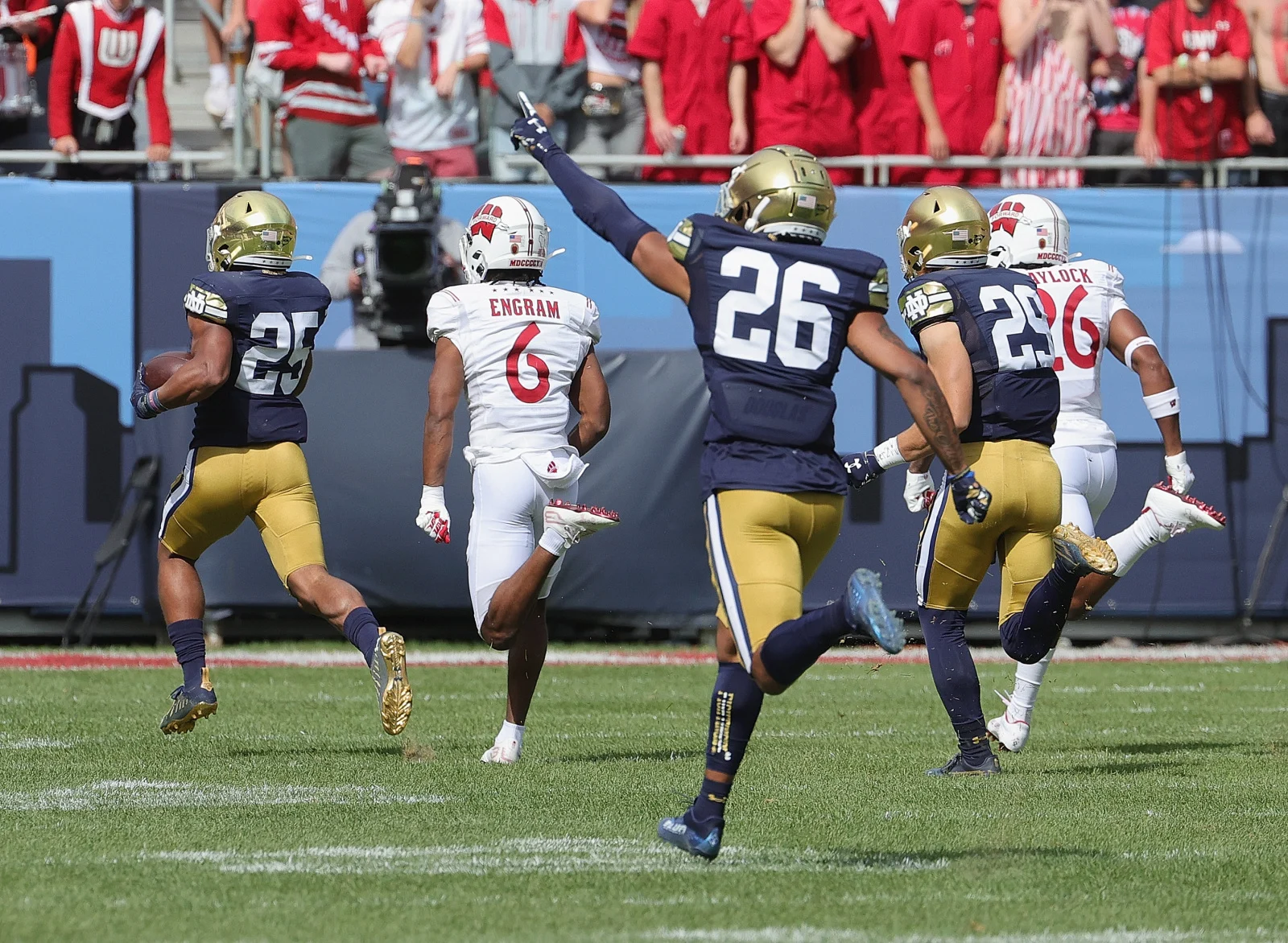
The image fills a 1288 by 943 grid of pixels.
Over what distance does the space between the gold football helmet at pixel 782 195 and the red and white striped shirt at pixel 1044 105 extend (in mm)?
7016

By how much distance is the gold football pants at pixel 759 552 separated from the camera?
439 centimetres

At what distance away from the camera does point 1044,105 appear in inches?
450

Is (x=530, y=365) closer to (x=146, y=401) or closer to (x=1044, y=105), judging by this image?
(x=146, y=401)

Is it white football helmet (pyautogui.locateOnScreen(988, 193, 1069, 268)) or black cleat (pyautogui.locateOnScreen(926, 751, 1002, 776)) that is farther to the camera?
white football helmet (pyautogui.locateOnScreen(988, 193, 1069, 268))

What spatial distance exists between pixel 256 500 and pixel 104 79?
5591 millimetres

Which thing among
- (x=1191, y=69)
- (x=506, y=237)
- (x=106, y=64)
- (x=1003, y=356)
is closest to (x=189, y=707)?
(x=506, y=237)

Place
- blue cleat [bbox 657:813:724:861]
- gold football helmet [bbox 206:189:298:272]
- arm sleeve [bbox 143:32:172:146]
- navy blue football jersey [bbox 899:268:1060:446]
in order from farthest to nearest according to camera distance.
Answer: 1. arm sleeve [bbox 143:32:172:146]
2. gold football helmet [bbox 206:189:298:272]
3. navy blue football jersey [bbox 899:268:1060:446]
4. blue cleat [bbox 657:813:724:861]

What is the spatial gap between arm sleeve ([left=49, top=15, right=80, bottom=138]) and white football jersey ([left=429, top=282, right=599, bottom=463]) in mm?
5635

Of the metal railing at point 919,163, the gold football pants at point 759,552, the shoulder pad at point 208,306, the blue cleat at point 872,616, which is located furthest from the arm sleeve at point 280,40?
the blue cleat at point 872,616

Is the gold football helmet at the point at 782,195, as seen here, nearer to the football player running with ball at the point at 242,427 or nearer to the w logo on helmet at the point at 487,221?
the w logo on helmet at the point at 487,221

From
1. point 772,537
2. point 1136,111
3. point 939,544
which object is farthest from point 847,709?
point 1136,111

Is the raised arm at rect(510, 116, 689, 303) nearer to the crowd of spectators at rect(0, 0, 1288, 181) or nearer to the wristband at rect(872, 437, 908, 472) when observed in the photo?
the wristband at rect(872, 437, 908, 472)

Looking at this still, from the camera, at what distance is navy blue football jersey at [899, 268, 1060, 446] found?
6.09 metres

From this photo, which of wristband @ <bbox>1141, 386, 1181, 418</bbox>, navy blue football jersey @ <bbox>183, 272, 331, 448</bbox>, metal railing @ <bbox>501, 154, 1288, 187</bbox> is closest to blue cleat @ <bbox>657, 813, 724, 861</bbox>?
navy blue football jersey @ <bbox>183, 272, 331, 448</bbox>
